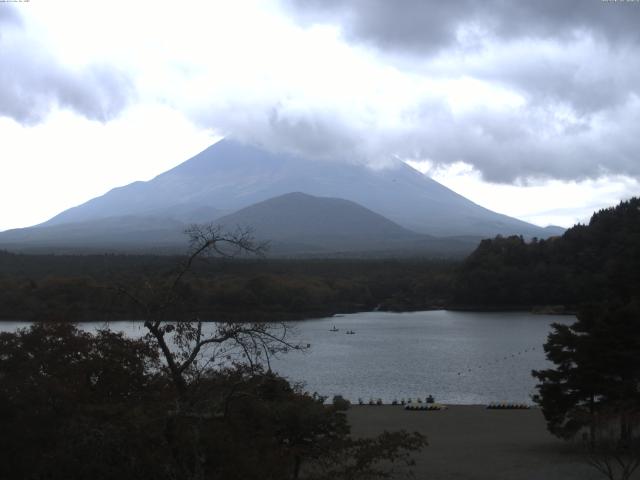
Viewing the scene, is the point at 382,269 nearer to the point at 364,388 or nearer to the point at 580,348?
the point at 364,388

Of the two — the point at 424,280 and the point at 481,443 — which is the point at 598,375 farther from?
the point at 424,280

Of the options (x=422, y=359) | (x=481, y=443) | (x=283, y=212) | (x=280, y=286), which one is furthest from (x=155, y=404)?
(x=283, y=212)

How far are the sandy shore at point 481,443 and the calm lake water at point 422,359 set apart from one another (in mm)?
2175

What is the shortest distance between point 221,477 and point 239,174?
627 ft

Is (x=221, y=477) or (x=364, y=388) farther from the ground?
(x=221, y=477)

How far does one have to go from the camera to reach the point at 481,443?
1362 centimetres

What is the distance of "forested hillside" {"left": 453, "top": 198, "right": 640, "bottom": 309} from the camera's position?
4981 cm

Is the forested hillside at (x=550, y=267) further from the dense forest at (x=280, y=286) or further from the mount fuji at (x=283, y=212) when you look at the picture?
the mount fuji at (x=283, y=212)

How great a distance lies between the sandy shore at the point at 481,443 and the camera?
11.1 metres

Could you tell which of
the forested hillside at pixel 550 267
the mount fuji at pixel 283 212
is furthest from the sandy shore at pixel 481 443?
the mount fuji at pixel 283 212

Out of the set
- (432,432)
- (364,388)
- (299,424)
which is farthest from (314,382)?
(299,424)

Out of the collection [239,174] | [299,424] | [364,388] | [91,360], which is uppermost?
[239,174]

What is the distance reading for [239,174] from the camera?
637 ft

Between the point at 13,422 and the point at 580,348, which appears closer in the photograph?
the point at 13,422
